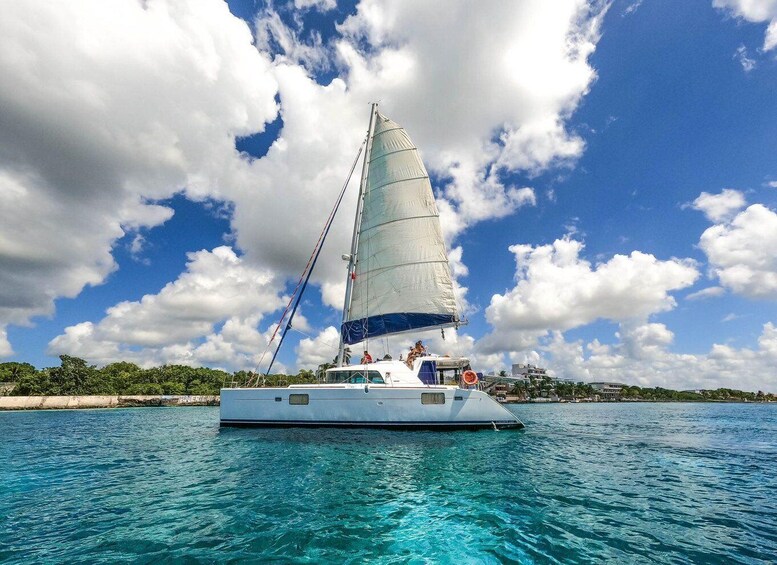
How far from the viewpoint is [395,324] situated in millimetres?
22734

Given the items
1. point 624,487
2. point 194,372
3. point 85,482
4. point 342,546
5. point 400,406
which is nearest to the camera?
point 342,546

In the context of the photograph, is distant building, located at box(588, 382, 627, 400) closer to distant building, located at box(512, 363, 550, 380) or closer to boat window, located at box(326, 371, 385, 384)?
distant building, located at box(512, 363, 550, 380)

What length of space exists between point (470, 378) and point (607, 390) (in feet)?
634

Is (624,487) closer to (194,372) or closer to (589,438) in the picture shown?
(589,438)

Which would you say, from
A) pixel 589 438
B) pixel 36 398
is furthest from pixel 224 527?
pixel 36 398

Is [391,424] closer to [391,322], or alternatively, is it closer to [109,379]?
[391,322]

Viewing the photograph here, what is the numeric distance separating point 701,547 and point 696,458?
11183mm

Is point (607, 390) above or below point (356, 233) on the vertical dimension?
below

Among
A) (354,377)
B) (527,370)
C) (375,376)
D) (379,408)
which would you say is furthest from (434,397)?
(527,370)

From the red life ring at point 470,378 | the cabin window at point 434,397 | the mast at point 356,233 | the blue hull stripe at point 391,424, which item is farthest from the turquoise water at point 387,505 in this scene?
the mast at point 356,233

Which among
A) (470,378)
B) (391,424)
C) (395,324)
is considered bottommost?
(391,424)

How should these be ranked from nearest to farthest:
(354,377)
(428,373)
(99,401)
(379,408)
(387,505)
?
(387,505)
(379,408)
(354,377)
(428,373)
(99,401)

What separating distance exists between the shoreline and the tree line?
12.0 ft

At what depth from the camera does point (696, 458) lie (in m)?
14.1
